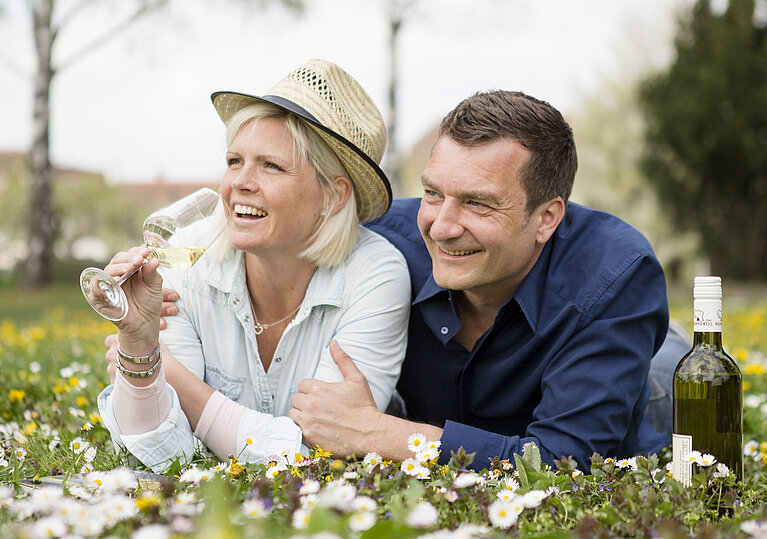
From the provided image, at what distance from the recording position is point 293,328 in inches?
135

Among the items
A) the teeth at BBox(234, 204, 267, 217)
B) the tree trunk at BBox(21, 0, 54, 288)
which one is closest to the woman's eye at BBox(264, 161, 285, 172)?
the teeth at BBox(234, 204, 267, 217)

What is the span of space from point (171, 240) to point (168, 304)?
0.75 meters

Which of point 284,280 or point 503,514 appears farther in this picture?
point 284,280

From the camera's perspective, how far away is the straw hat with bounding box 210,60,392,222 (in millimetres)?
3215

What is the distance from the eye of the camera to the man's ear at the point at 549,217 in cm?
330

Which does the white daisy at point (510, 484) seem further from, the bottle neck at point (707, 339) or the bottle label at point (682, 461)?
the bottle neck at point (707, 339)

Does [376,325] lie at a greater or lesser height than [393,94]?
lesser

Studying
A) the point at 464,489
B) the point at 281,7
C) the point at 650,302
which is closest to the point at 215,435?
the point at 464,489

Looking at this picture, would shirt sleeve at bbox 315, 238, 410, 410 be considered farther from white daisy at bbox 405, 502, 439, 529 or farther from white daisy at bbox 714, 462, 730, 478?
white daisy at bbox 405, 502, 439, 529

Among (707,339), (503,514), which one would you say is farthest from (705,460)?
(503,514)

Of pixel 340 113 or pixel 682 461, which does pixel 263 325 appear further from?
pixel 682 461

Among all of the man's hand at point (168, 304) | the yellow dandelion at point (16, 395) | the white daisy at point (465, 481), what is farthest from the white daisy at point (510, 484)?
the yellow dandelion at point (16, 395)

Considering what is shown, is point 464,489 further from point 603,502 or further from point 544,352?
point 544,352

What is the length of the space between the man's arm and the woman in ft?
0.27
